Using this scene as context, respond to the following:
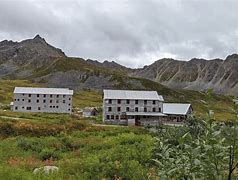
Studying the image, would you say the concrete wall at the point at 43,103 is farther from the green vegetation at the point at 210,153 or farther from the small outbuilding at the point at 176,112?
the green vegetation at the point at 210,153

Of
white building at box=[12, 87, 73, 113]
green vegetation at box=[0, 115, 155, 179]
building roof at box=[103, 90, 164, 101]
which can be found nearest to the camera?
green vegetation at box=[0, 115, 155, 179]

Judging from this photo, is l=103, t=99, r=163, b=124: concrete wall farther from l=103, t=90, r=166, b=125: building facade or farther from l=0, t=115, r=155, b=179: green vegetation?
l=0, t=115, r=155, b=179: green vegetation

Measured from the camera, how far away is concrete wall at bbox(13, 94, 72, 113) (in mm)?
105500

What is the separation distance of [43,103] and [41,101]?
791 millimetres

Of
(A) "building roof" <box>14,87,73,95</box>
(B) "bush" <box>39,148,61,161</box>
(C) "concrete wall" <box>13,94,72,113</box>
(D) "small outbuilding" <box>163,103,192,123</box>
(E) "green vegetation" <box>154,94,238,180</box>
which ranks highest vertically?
(A) "building roof" <box>14,87,73,95</box>

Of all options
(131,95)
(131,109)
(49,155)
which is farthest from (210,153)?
(131,95)

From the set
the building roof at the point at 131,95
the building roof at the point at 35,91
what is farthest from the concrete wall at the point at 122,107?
the building roof at the point at 35,91

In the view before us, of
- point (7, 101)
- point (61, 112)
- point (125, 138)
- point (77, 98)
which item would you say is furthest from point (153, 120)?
point (77, 98)

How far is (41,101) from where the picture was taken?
354 ft

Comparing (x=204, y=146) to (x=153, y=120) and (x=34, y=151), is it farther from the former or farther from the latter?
(x=153, y=120)

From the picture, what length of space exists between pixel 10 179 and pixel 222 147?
9738mm

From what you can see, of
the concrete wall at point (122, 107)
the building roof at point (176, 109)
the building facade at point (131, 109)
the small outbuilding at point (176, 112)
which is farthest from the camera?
the building roof at point (176, 109)

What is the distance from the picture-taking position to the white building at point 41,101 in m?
106

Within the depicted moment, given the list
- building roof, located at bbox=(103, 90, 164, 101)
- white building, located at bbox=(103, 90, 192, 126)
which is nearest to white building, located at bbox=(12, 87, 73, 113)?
building roof, located at bbox=(103, 90, 164, 101)
